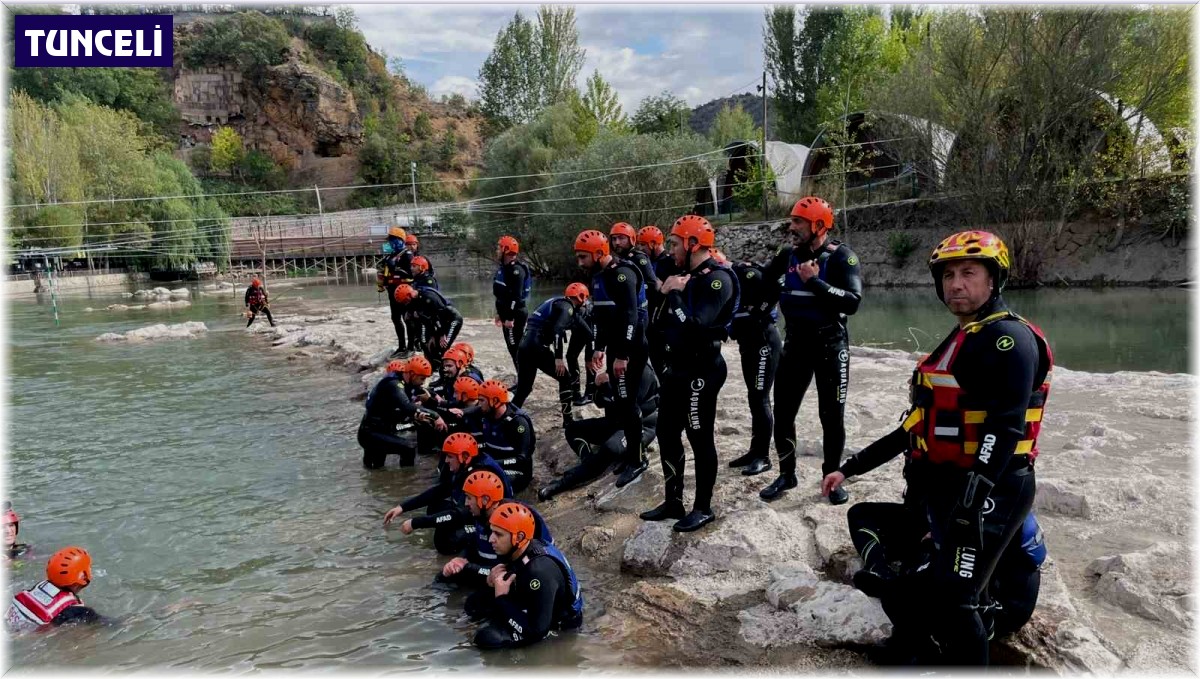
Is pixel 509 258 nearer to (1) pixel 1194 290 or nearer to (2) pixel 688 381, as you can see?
(2) pixel 688 381

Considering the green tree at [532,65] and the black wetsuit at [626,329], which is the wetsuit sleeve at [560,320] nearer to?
the black wetsuit at [626,329]

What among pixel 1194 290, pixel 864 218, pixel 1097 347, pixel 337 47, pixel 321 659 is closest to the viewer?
pixel 321 659

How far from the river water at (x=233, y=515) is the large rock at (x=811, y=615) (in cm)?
90

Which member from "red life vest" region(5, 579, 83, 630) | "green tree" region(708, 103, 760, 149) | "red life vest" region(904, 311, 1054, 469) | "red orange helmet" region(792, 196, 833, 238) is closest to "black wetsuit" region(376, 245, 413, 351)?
"red life vest" region(5, 579, 83, 630)

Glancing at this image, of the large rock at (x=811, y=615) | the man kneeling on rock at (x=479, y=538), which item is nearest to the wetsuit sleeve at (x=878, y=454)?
the large rock at (x=811, y=615)

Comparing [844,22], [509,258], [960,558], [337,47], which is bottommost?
[960,558]

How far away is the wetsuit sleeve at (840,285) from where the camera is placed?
5352 mm

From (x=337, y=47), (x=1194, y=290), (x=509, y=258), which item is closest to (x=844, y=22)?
(x=1194, y=290)

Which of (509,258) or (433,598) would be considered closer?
(433,598)

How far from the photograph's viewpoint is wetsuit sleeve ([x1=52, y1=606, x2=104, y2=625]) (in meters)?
5.52

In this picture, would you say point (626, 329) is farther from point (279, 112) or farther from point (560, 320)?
point (279, 112)

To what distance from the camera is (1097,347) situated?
16.1 m

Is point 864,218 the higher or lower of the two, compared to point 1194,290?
higher

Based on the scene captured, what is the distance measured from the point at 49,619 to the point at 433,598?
8.51 feet
